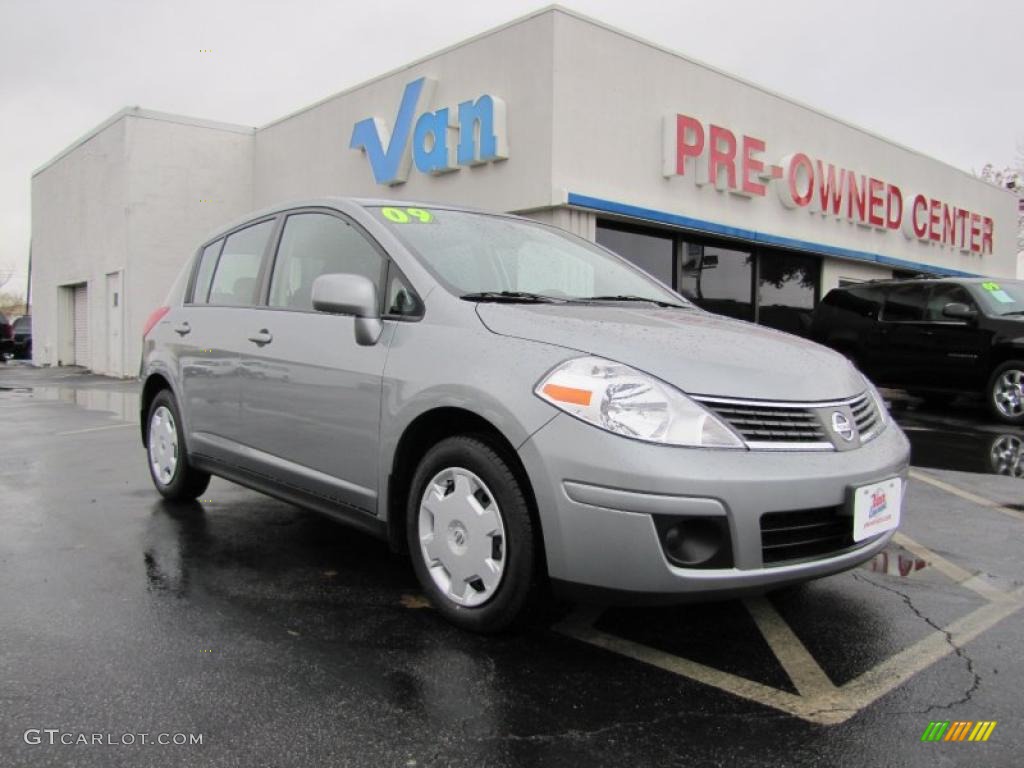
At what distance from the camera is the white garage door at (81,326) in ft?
64.9

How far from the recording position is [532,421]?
8.34 feet

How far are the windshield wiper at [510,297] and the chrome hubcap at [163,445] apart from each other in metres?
2.47

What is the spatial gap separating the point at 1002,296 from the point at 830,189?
21.7 feet

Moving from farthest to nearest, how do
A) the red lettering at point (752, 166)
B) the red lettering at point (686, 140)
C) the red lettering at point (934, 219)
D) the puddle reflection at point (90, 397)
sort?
the red lettering at point (934, 219)
the red lettering at point (752, 166)
the red lettering at point (686, 140)
the puddle reflection at point (90, 397)

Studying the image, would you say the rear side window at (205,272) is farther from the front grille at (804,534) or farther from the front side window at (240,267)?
the front grille at (804,534)

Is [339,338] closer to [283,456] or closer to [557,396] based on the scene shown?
[283,456]

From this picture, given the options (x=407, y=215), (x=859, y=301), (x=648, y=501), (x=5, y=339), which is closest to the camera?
(x=648, y=501)

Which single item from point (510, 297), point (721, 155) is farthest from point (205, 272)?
point (721, 155)

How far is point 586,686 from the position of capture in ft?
8.20

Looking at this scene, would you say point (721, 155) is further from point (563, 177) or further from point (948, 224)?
point (948, 224)

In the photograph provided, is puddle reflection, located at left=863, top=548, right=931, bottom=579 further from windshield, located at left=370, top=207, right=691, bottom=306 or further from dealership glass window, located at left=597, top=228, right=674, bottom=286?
dealership glass window, located at left=597, top=228, right=674, bottom=286

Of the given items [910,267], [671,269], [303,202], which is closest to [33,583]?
[303,202]

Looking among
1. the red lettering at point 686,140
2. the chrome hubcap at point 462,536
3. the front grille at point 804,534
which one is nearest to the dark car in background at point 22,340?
the red lettering at point 686,140

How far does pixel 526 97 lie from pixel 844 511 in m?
9.51
